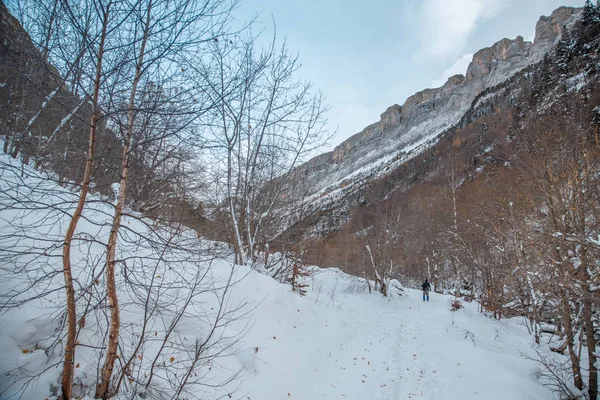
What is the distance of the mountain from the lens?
285 feet

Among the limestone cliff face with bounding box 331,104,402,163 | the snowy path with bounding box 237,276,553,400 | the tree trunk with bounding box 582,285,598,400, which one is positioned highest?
the limestone cliff face with bounding box 331,104,402,163

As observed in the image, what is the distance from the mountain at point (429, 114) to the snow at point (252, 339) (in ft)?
219

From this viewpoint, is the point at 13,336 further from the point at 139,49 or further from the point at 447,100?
the point at 447,100

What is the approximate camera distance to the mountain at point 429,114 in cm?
8700

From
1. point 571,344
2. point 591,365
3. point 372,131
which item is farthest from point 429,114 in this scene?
point 591,365

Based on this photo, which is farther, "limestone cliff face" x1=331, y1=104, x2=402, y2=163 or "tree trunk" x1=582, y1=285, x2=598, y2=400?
"limestone cliff face" x1=331, y1=104, x2=402, y2=163

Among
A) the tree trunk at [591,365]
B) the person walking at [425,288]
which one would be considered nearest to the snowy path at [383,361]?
the tree trunk at [591,365]

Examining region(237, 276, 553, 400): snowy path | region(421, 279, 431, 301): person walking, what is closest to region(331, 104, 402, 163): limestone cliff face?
region(421, 279, 431, 301): person walking

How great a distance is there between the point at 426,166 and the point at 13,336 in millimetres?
62017

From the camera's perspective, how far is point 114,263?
7.95 ft

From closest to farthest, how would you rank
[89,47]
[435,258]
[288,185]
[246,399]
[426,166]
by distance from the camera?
[89,47] < [246,399] < [288,185] < [435,258] < [426,166]

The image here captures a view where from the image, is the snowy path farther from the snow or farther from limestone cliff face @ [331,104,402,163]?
limestone cliff face @ [331,104,402,163]

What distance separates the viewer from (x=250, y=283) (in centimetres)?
596

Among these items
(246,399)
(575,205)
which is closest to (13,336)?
(246,399)
